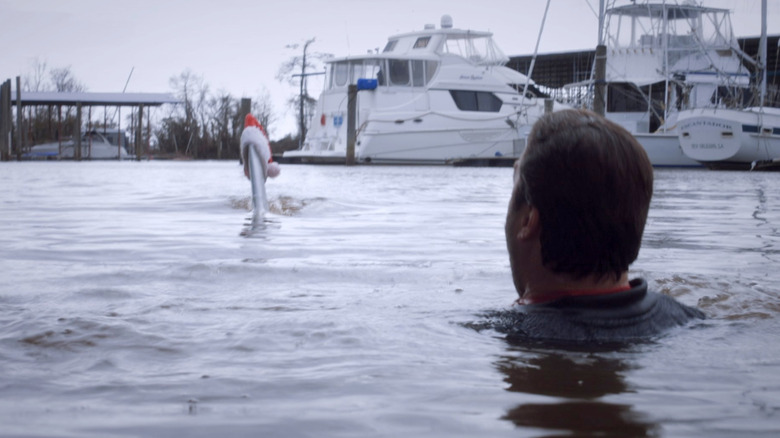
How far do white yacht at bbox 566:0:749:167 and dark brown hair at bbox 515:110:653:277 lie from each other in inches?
1186

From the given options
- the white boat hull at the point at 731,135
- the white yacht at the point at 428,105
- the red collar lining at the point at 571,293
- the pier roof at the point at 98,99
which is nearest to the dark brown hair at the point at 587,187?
the red collar lining at the point at 571,293

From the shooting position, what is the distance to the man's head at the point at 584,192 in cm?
221

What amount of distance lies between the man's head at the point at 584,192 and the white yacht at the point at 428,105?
32.2 m

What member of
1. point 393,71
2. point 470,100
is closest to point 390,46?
point 393,71

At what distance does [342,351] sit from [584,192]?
770 mm

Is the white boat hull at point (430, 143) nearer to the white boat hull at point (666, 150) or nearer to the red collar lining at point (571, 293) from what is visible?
the white boat hull at point (666, 150)

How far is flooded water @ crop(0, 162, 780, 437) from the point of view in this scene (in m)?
1.75

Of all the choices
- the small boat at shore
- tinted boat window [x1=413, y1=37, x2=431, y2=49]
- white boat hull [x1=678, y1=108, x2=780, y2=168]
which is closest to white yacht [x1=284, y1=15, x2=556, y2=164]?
tinted boat window [x1=413, y1=37, x2=431, y2=49]

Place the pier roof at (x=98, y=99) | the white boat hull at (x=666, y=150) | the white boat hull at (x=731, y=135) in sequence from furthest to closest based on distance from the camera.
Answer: the pier roof at (x=98, y=99) → the white boat hull at (x=666, y=150) → the white boat hull at (x=731, y=135)

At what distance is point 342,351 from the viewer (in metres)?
2.46

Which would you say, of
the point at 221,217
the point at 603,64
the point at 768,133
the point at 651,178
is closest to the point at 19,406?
the point at 651,178

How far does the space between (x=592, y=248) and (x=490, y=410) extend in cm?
66

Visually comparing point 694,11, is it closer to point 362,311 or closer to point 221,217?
point 221,217

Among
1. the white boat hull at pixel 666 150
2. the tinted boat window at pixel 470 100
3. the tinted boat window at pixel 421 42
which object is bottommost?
the white boat hull at pixel 666 150
